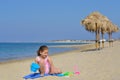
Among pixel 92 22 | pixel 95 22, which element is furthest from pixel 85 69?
pixel 95 22

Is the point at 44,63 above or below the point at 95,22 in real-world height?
below

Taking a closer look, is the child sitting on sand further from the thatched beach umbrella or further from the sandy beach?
the thatched beach umbrella

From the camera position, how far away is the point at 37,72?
9.25m

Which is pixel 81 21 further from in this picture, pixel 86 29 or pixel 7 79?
pixel 7 79

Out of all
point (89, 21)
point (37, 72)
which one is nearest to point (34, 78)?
point (37, 72)


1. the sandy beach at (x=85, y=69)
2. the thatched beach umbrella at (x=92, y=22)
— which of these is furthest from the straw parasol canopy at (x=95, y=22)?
the sandy beach at (x=85, y=69)

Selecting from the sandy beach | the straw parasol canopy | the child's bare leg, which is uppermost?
the straw parasol canopy

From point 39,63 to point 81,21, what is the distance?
21.3 m

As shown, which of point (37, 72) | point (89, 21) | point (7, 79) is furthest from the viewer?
point (89, 21)

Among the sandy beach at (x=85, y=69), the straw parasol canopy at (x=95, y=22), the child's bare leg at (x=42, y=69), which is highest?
the straw parasol canopy at (x=95, y=22)

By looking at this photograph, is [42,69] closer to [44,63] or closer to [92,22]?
[44,63]

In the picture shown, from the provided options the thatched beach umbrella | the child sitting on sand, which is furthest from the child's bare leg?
the thatched beach umbrella

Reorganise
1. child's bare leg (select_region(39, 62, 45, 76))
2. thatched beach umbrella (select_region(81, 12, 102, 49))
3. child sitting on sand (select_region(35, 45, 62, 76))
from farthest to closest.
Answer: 1. thatched beach umbrella (select_region(81, 12, 102, 49))
2. child's bare leg (select_region(39, 62, 45, 76))
3. child sitting on sand (select_region(35, 45, 62, 76))

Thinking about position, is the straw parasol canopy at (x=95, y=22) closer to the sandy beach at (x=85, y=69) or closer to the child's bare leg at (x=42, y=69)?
the sandy beach at (x=85, y=69)
